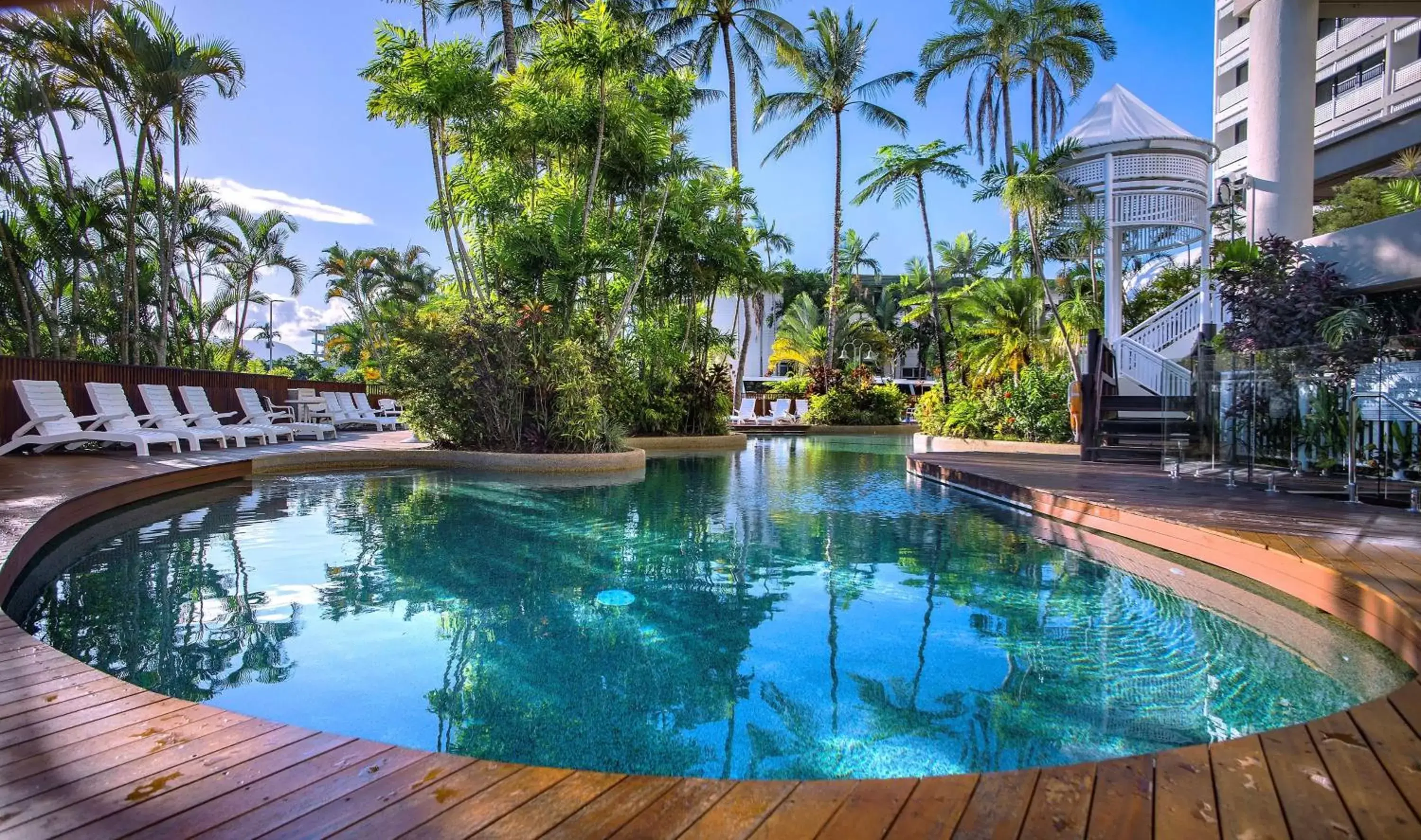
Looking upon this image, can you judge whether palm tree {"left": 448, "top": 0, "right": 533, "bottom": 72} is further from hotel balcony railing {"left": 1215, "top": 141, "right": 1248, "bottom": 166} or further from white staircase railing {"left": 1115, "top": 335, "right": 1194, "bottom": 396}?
hotel balcony railing {"left": 1215, "top": 141, "right": 1248, "bottom": 166}

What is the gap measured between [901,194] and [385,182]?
60.0 feet

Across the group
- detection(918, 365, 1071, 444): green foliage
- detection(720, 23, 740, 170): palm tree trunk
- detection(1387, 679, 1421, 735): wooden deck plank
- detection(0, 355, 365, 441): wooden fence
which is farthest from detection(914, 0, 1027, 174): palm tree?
detection(1387, 679, 1421, 735): wooden deck plank

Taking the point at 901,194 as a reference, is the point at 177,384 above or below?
below

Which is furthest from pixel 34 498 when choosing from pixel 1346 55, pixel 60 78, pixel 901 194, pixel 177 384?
pixel 1346 55

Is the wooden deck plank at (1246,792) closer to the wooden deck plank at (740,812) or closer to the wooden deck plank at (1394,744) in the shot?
the wooden deck plank at (1394,744)

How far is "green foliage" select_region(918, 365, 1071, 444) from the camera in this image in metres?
14.3

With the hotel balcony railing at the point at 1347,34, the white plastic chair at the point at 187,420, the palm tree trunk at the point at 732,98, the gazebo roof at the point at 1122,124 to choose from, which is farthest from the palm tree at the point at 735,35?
the hotel balcony railing at the point at 1347,34

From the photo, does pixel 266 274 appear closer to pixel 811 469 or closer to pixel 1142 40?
pixel 811 469

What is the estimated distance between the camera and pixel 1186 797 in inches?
76.1

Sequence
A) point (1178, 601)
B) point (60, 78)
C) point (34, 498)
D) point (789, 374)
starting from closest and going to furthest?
1. point (1178, 601)
2. point (34, 498)
3. point (60, 78)
4. point (789, 374)

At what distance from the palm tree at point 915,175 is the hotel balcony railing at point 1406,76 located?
12.8 metres

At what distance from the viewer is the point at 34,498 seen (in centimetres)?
646

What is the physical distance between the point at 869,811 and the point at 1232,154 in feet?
106

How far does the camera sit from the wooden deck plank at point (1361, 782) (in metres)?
1.82
